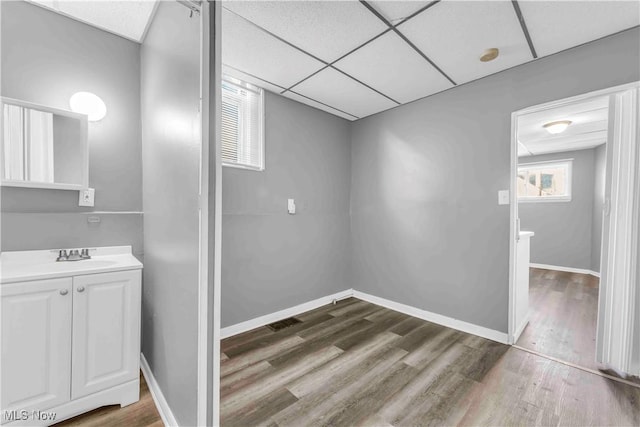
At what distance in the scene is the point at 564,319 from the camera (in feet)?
9.59

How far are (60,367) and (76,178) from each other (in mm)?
1211

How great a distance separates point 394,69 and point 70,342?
9.87ft

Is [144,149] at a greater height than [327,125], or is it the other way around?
[327,125]

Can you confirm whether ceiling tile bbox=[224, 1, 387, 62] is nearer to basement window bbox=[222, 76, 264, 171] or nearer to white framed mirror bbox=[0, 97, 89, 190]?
basement window bbox=[222, 76, 264, 171]

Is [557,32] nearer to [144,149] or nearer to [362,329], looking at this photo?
[362,329]

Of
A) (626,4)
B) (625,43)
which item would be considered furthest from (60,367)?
(625,43)

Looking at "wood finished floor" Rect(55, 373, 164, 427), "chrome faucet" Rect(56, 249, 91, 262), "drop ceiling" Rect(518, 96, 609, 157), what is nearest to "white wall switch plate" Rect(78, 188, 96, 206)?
"chrome faucet" Rect(56, 249, 91, 262)

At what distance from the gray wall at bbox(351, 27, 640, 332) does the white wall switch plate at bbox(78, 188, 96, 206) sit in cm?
282

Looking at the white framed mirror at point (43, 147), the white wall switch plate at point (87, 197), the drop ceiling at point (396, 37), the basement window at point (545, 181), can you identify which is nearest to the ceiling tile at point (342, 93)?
the drop ceiling at point (396, 37)

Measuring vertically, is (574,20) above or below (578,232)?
above

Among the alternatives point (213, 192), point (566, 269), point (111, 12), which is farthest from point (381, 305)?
point (566, 269)

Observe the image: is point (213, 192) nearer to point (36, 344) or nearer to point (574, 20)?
point (36, 344)

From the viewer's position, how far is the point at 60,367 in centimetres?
142

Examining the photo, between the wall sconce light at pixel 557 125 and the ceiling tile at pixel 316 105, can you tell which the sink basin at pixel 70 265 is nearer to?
the ceiling tile at pixel 316 105
